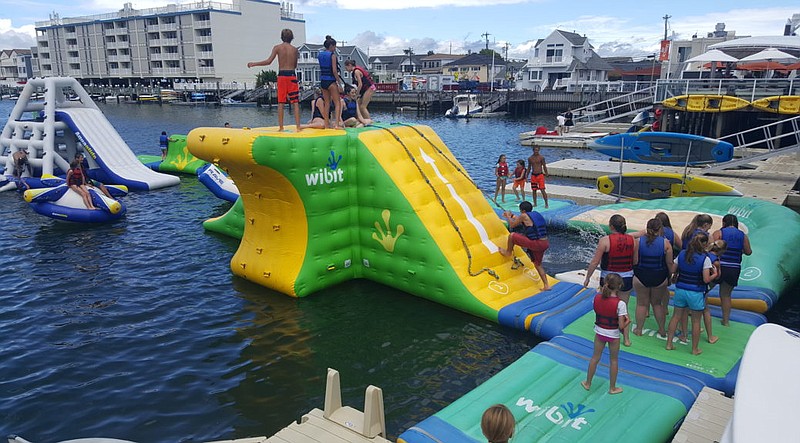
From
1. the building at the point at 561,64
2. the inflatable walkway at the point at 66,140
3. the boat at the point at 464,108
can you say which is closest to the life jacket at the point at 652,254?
the inflatable walkway at the point at 66,140

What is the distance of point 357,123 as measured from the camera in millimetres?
12773

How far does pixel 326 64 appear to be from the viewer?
11258 millimetres

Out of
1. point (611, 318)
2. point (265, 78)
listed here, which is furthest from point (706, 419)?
point (265, 78)

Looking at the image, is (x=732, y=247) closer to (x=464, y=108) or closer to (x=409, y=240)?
(x=409, y=240)

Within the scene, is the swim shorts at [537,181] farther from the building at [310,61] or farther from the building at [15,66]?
the building at [15,66]

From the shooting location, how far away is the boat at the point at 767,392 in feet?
13.7

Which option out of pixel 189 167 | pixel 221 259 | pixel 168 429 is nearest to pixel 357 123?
pixel 221 259

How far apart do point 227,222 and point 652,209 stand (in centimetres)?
1193

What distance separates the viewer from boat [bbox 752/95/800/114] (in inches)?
1061

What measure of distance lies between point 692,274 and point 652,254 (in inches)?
23.5

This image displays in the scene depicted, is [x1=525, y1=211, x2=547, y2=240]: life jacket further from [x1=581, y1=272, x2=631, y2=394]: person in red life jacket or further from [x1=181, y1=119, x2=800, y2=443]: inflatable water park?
[x1=581, y1=272, x2=631, y2=394]: person in red life jacket

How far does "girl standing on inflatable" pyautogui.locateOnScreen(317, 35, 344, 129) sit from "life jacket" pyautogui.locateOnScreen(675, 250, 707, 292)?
732 centimetres

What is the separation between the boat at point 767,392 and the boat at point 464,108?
5735 centimetres

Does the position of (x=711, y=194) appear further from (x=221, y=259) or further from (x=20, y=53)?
(x=20, y=53)
